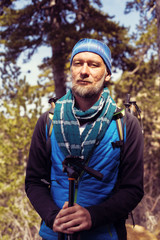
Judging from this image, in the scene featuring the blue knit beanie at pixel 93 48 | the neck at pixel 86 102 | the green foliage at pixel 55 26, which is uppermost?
the green foliage at pixel 55 26

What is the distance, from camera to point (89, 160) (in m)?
1.74

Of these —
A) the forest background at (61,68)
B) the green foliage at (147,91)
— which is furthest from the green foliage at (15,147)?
the green foliage at (147,91)

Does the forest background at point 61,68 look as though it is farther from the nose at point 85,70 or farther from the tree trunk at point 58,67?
the nose at point 85,70

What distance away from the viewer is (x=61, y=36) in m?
8.19

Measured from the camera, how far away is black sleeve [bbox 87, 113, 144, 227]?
159 centimetres

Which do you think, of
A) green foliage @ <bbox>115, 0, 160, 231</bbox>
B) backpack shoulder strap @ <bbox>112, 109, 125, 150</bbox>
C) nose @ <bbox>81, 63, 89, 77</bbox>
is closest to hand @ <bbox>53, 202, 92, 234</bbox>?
backpack shoulder strap @ <bbox>112, 109, 125, 150</bbox>

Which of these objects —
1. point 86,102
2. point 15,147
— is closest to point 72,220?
point 86,102

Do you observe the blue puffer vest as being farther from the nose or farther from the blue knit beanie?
the blue knit beanie

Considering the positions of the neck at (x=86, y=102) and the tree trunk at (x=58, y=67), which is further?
the tree trunk at (x=58, y=67)

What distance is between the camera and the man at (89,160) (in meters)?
1.62

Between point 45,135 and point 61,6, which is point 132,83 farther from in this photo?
point 45,135

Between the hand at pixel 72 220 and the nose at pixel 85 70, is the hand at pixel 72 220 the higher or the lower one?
the lower one

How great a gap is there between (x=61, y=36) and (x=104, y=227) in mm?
7470

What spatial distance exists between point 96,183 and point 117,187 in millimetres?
169
